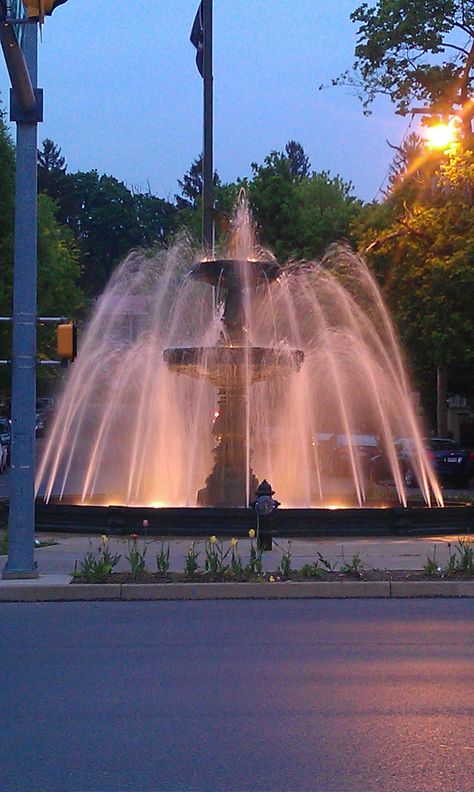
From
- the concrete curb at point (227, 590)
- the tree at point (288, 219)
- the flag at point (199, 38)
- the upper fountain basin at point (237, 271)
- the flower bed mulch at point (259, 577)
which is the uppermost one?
the tree at point (288, 219)

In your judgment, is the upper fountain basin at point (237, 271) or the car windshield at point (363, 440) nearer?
the upper fountain basin at point (237, 271)

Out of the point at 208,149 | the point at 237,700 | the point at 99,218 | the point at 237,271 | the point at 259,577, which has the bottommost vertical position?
the point at 237,700

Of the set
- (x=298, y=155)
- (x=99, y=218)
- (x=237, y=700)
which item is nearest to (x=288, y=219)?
(x=237, y=700)

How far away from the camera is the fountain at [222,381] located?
20734 millimetres

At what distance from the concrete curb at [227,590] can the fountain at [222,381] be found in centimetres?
696

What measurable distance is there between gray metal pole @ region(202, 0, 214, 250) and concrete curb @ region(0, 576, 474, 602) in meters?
11.7

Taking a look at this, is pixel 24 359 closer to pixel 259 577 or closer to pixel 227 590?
pixel 227 590

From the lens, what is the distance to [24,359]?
14.2 meters

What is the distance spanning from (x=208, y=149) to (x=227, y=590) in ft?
44.0

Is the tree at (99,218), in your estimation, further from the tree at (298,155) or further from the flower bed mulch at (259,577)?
the flower bed mulch at (259,577)

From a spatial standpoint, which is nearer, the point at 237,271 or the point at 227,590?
the point at 227,590

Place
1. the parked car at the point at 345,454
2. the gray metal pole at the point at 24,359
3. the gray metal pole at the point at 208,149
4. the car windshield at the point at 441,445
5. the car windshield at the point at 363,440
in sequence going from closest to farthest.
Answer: the gray metal pole at the point at 24,359
the gray metal pole at the point at 208,149
the car windshield at the point at 441,445
the parked car at the point at 345,454
the car windshield at the point at 363,440

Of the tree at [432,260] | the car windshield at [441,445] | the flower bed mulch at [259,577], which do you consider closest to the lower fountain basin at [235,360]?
the flower bed mulch at [259,577]

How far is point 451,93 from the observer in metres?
32.3
